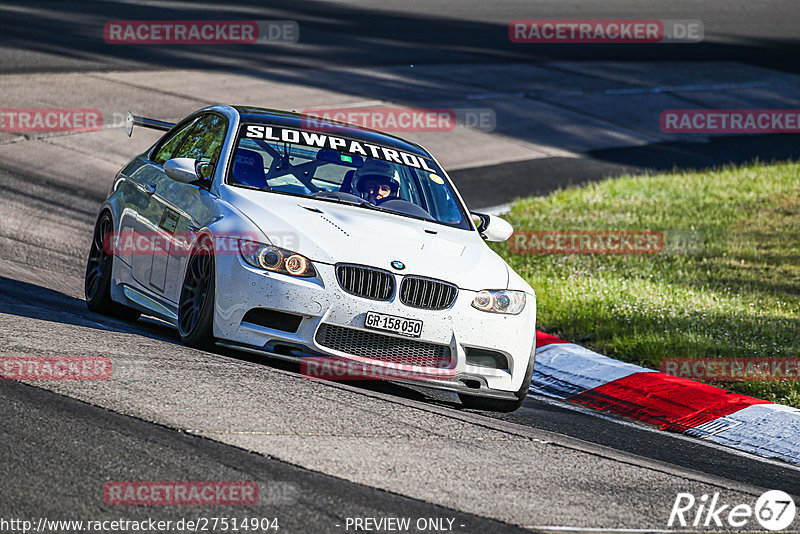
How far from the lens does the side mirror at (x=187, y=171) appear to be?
24.7ft

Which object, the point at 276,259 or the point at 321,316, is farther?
the point at 276,259

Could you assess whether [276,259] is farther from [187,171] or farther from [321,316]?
[187,171]

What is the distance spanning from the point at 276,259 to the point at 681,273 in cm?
638

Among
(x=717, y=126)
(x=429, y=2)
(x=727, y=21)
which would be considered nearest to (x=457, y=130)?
(x=717, y=126)

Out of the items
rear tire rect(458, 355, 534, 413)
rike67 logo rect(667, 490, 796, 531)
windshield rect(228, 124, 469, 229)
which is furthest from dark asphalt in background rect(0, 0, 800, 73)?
rike67 logo rect(667, 490, 796, 531)

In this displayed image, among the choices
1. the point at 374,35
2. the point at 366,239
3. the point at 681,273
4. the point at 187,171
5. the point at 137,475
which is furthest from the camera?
the point at 374,35

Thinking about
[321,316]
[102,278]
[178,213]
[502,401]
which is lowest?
[502,401]

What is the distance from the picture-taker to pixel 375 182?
320 inches

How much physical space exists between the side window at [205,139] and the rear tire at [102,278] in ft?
2.50

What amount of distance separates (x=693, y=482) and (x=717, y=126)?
64.5 ft

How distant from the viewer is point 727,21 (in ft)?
133

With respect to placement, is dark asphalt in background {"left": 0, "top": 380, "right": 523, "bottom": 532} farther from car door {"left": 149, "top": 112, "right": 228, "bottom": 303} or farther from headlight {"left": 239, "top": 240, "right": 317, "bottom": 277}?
car door {"left": 149, "top": 112, "right": 228, "bottom": 303}

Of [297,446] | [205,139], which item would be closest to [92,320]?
[205,139]

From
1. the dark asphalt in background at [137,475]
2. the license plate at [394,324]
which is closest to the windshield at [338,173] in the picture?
the license plate at [394,324]
